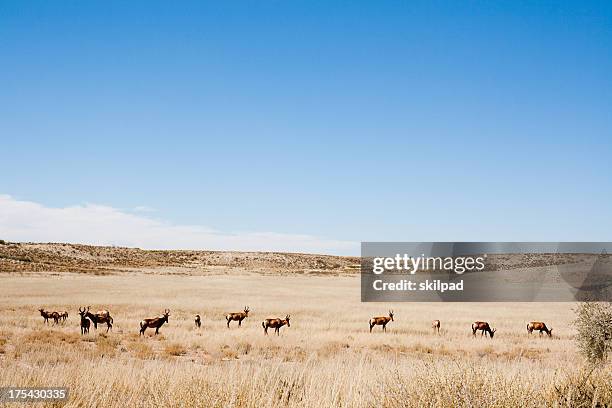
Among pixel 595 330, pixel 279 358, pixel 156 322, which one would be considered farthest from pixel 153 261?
pixel 595 330

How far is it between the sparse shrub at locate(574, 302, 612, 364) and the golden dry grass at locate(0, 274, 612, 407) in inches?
32.4

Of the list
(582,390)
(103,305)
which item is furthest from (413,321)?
(582,390)

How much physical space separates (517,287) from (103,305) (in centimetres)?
6134

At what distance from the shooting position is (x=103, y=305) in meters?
35.8

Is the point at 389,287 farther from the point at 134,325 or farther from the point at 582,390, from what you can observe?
the point at 582,390

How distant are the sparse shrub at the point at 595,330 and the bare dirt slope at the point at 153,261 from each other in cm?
7515

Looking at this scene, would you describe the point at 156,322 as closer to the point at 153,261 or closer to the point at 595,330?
the point at 595,330

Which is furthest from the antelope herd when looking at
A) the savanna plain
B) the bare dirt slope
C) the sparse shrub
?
the bare dirt slope

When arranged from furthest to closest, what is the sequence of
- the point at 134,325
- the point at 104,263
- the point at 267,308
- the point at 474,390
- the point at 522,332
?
the point at 104,263, the point at 267,308, the point at 522,332, the point at 134,325, the point at 474,390

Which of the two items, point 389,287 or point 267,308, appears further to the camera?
point 389,287

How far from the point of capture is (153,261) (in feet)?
380

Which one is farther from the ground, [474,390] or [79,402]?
[474,390]

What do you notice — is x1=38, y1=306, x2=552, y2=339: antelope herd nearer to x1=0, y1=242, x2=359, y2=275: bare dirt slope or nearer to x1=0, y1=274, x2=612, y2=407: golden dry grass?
x1=0, y1=274, x2=612, y2=407: golden dry grass

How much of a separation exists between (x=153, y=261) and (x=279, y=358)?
105 metres
